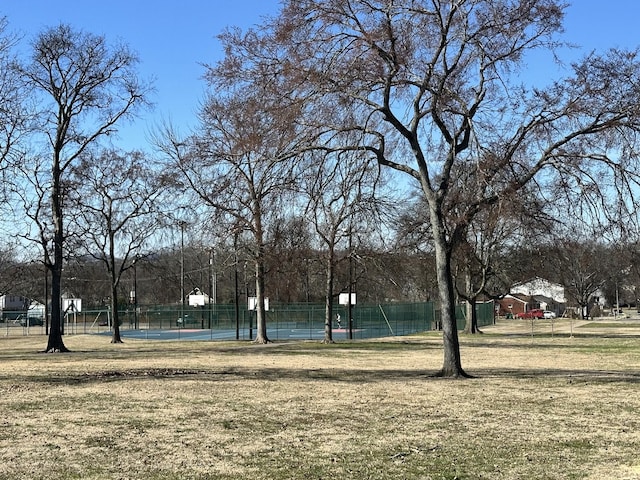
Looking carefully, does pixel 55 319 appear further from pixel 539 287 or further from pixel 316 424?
pixel 539 287

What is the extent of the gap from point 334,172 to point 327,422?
711 cm

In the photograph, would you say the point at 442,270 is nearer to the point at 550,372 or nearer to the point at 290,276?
the point at 550,372

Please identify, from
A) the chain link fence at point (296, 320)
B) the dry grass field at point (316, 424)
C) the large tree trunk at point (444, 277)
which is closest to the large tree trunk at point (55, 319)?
the dry grass field at point (316, 424)

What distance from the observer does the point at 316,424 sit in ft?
33.0

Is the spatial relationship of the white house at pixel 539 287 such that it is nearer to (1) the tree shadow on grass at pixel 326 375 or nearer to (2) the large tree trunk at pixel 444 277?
(1) the tree shadow on grass at pixel 326 375

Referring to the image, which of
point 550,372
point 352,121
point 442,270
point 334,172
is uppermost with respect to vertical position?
point 352,121

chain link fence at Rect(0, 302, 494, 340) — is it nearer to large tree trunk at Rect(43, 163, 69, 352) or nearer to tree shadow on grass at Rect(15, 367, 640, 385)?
large tree trunk at Rect(43, 163, 69, 352)

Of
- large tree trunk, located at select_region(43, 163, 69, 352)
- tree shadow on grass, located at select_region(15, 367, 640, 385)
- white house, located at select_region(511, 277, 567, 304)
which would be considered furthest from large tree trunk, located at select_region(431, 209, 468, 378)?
white house, located at select_region(511, 277, 567, 304)

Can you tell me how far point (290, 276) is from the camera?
91.7ft

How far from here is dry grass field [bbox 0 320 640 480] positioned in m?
7.27

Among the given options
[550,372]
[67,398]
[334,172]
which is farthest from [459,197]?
[67,398]

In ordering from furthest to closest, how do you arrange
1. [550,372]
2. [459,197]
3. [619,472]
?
[550,372] → [459,197] → [619,472]

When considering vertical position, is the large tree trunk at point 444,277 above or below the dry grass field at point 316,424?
above

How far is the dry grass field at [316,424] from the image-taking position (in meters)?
7.27
